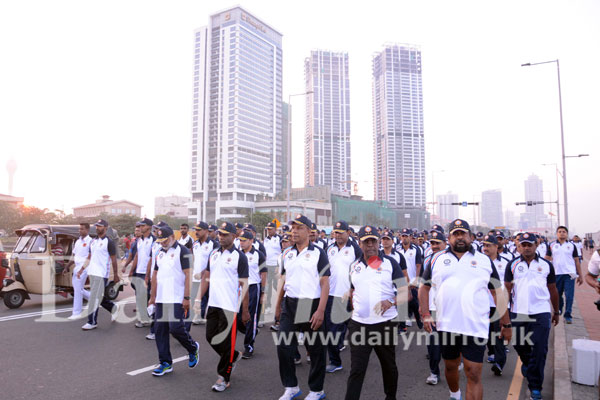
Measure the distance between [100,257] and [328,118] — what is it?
172319 mm

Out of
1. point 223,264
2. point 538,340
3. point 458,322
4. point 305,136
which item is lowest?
point 538,340

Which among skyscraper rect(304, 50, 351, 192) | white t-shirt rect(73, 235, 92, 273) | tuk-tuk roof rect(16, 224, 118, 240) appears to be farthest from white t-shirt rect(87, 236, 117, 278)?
skyscraper rect(304, 50, 351, 192)

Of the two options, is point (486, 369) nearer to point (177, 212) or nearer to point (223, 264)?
point (223, 264)

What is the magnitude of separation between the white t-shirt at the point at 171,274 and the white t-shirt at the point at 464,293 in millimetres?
3531

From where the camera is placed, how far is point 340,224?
246 inches

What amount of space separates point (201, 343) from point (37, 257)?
5.83 meters

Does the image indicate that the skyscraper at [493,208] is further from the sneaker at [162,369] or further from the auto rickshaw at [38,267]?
the sneaker at [162,369]

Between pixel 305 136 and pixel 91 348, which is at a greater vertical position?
pixel 305 136

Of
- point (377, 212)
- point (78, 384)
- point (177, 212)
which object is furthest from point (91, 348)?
point (177, 212)

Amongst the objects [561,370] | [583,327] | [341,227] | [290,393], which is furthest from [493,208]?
[290,393]

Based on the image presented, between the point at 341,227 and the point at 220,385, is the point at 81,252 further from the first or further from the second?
the point at 341,227

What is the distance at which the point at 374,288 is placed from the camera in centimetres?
426

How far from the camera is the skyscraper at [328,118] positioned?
173m

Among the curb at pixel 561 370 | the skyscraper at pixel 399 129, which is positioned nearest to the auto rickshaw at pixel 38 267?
the curb at pixel 561 370
